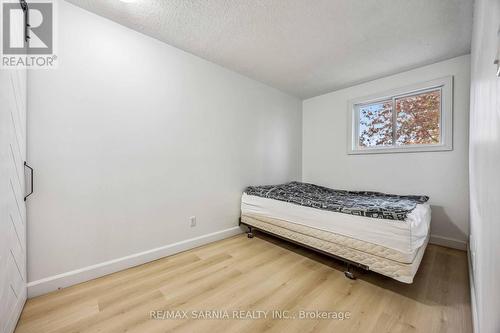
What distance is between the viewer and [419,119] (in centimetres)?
270

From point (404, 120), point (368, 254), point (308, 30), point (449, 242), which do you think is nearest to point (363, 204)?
point (368, 254)

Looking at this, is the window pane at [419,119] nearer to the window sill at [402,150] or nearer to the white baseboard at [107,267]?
the window sill at [402,150]

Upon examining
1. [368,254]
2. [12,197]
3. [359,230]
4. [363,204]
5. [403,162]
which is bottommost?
[368,254]

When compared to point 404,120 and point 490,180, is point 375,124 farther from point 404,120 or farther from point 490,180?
point 490,180

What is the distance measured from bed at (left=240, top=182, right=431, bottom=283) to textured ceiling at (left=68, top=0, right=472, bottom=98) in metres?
1.71

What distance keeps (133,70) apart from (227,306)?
2.28 m

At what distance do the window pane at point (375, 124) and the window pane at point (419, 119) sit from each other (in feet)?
0.42

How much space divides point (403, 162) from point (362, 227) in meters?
1.66

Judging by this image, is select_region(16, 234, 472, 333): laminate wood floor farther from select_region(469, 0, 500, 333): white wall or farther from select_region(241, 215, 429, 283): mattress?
select_region(469, 0, 500, 333): white wall

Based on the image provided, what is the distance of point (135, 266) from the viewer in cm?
192

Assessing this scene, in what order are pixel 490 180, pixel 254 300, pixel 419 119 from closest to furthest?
1. pixel 490 180
2. pixel 254 300
3. pixel 419 119

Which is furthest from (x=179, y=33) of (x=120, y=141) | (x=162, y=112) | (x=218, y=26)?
(x=120, y=141)

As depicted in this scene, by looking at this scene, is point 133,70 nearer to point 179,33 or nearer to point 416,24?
point 179,33

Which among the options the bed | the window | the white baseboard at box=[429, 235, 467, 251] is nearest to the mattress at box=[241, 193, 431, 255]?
the bed
